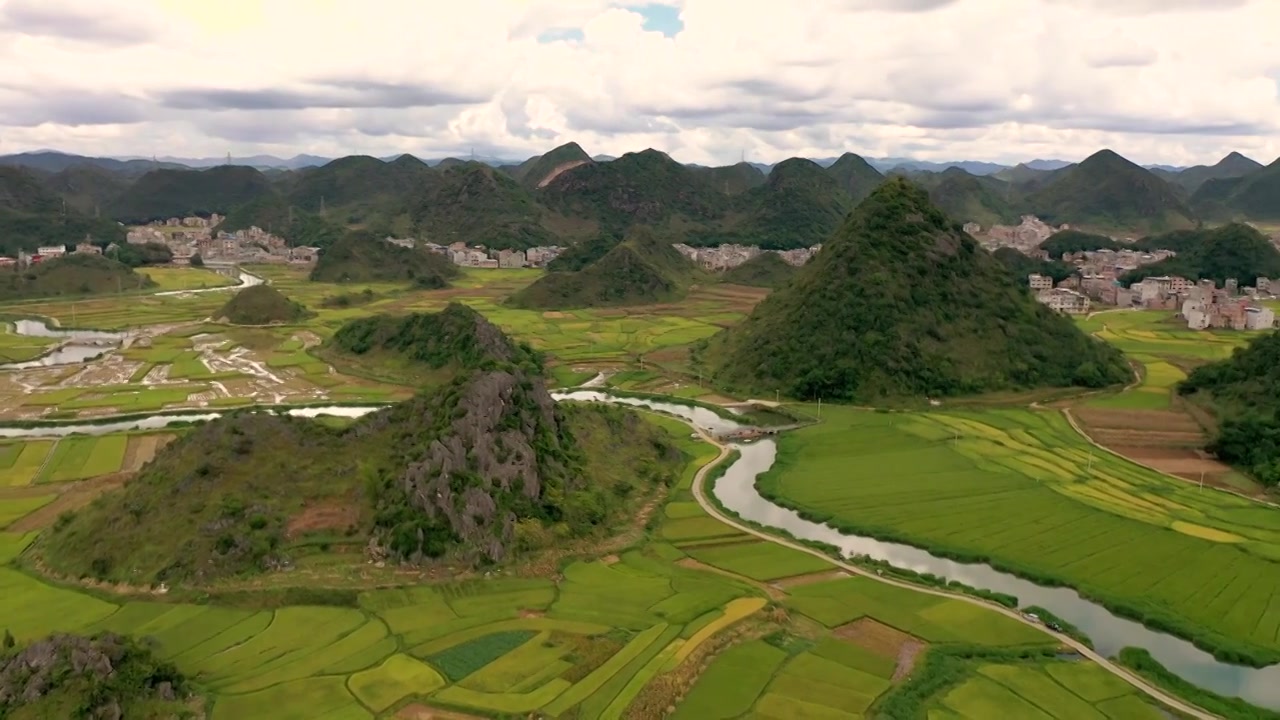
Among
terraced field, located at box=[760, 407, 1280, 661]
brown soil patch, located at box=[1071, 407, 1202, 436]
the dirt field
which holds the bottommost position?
the dirt field

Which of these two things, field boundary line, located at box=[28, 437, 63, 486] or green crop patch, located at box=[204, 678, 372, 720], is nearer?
green crop patch, located at box=[204, 678, 372, 720]

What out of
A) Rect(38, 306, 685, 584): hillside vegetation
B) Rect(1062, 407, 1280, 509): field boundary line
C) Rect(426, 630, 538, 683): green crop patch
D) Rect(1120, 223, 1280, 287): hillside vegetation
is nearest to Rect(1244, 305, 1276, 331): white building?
Rect(1120, 223, 1280, 287): hillside vegetation

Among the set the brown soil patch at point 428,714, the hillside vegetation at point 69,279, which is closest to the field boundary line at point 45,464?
the brown soil patch at point 428,714

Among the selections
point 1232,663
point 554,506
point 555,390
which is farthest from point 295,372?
point 1232,663

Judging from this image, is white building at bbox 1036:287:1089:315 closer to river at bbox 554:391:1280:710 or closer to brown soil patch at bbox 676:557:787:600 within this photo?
river at bbox 554:391:1280:710

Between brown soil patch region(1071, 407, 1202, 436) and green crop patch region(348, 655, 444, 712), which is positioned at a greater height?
brown soil patch region(1071, 407, 1202, 436)

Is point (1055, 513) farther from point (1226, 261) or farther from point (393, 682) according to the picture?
point (1226, 261)

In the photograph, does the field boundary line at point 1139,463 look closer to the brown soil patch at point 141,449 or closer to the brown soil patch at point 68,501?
the brown soil patch at point 68,501
